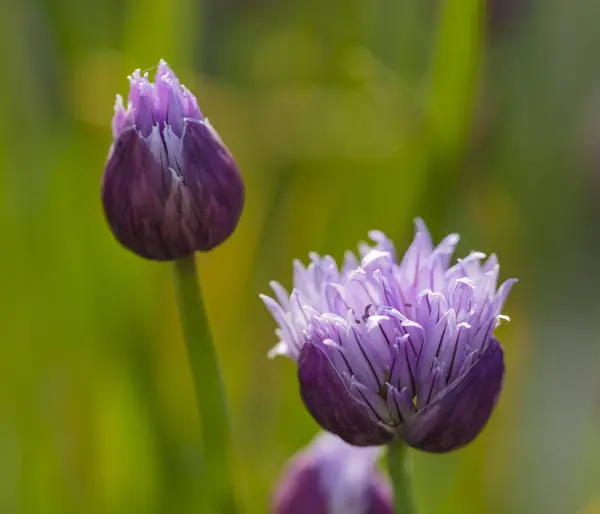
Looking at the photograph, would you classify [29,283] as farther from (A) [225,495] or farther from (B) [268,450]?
(A) [225,495]

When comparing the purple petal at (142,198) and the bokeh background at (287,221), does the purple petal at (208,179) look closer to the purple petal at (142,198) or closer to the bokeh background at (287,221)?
the purple petal at (142,198)

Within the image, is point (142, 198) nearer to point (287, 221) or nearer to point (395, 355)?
point (395, 355)

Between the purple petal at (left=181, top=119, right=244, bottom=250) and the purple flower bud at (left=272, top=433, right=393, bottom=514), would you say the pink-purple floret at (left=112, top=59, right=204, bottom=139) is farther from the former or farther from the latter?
the purple flower bud at (left=272, top=433, right=393, bottom=514)

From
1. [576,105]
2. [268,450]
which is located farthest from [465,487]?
[576,105]

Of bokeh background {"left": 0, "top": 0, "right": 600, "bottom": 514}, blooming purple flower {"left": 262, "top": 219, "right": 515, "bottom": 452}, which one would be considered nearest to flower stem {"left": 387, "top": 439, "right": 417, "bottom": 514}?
blooming purple flower {"left": 262, "top": 219, "right": 515, "bottom": 452}

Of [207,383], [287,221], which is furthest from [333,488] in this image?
[287,221]

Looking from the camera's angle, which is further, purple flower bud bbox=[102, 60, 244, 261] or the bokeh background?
the bokeh background
